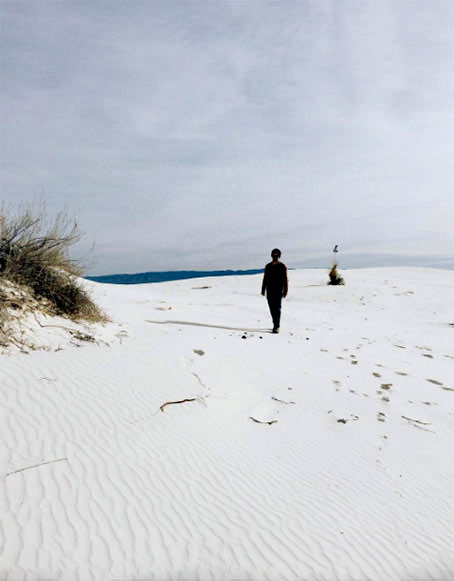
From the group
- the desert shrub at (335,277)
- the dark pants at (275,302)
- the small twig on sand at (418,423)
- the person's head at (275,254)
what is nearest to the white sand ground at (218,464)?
the small twig on sand at (418,423)

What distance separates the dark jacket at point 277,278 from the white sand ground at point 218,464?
2.29 metres

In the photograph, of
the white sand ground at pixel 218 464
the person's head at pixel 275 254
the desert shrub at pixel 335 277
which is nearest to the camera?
the white sand ground at pixel 218 464

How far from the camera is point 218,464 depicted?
343 centimetres

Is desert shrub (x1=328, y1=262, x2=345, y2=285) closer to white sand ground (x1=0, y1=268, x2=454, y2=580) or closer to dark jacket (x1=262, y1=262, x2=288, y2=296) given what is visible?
dark jacket (x1=262, y1=262, x2=288, y2=296)

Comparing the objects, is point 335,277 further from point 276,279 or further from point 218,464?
point 218,464

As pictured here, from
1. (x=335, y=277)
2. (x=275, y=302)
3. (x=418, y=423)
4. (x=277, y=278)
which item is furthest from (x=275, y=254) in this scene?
(x=335, y=277)

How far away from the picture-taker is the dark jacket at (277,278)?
8938mm

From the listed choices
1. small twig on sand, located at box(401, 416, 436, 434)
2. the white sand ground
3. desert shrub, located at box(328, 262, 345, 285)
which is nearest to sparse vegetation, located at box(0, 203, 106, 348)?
the white sand ground

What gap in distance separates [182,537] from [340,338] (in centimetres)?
755

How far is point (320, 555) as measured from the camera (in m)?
2.51

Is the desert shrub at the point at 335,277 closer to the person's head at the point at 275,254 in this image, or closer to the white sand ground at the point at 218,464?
the person's head at the point at 275,254

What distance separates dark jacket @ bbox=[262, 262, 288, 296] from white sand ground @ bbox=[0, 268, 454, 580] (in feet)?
7.52

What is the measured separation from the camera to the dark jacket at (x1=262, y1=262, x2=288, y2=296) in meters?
8.94

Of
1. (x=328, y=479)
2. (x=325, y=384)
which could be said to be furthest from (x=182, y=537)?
(x=325, y=384)
